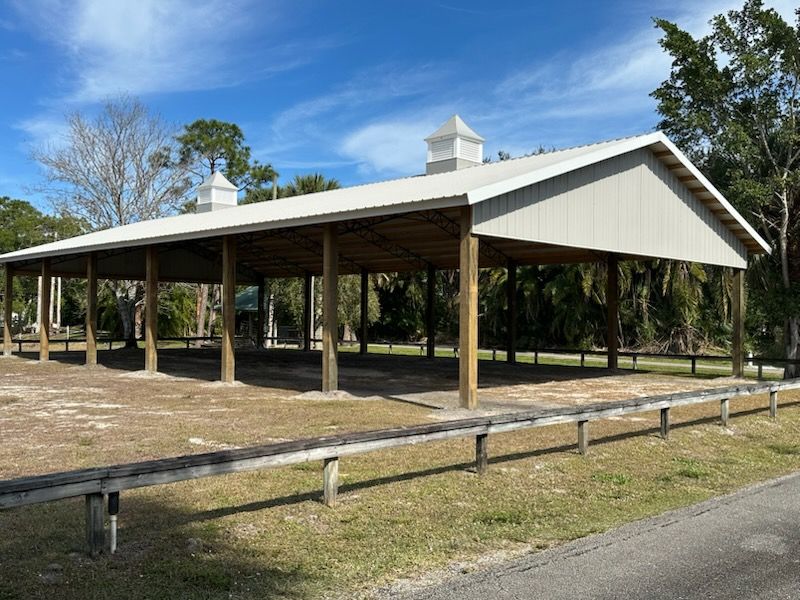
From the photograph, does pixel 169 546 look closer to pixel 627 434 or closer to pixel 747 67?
pixel 627 434

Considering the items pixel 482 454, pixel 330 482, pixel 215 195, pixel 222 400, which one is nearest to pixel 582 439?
pixel 482 454

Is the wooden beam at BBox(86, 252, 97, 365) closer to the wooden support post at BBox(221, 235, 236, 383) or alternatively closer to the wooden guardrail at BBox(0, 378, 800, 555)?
the wooden support post at BBox(221, 235, 236, 383)

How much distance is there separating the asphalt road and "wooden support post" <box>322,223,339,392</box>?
328 inches

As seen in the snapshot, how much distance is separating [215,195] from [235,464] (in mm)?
26621

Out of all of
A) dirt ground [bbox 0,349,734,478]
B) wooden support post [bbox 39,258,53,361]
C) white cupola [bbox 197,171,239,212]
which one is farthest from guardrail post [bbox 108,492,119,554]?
white cupola [bbox 197,171,239,212]

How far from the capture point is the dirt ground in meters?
8.97

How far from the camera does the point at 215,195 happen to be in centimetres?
3070

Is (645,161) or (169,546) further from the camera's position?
(645,161)

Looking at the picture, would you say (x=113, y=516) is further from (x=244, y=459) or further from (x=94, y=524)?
(x=244, y=459)

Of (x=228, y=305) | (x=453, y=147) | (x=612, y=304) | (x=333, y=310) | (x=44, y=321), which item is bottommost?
(x=44, y=321)

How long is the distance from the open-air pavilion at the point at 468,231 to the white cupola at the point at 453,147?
0.04m

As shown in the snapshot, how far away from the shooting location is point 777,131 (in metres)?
19.8

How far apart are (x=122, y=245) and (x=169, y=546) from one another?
14522 mm

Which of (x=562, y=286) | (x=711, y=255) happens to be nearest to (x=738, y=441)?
(x=711, y=255)
